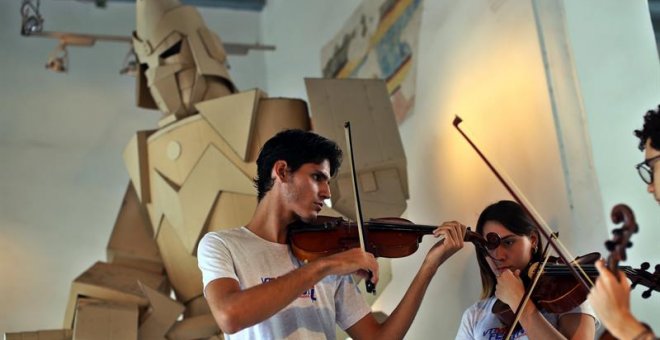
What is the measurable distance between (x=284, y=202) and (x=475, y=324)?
0.67 m

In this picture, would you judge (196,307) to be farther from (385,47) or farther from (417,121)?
(385,47)

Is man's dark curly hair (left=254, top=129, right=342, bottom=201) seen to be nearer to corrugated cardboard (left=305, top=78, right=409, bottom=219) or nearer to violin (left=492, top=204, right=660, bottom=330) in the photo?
violin (left=492, top=204, right=660, bottom=330)

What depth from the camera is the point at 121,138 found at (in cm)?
507

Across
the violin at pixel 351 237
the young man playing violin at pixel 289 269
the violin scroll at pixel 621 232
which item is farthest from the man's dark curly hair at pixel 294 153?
the violin scroll at pixel 621 232

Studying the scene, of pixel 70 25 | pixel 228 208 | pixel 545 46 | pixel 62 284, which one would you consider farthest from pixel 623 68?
pixel 70 25

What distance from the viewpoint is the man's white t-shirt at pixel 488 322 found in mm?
2057

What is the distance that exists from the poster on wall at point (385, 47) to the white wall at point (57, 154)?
1433mm

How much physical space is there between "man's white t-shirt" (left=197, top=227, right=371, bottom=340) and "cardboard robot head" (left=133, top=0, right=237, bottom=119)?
161 cm

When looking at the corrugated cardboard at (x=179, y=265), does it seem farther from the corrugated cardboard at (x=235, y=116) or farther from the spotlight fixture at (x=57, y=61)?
the spotlight fixture at (x=57, y=61)

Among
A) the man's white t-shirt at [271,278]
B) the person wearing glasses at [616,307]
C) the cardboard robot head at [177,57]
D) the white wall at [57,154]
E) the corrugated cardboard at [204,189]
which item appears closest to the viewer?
the person wearing glasses at [616,307]

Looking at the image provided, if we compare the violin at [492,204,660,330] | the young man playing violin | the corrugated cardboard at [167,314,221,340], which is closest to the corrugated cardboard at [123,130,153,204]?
the corrugated cardboard at [167,314,221,340]

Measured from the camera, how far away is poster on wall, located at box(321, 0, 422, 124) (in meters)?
3.78

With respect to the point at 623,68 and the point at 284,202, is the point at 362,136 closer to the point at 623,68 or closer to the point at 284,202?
the point at 623,68

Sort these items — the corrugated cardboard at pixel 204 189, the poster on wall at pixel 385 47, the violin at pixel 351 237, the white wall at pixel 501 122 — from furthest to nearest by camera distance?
the poster on wall at pixel 385 47 < the corrugated cardboard at pixel 204 189 < the white wall at pixel 501 122 < the violin at pixel 351 237
